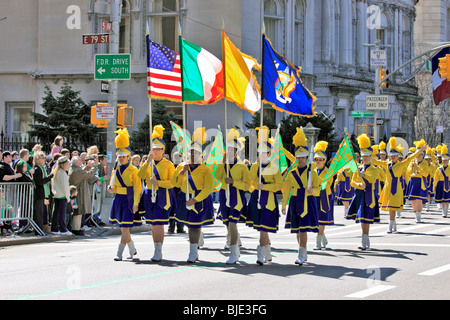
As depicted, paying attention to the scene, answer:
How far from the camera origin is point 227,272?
10516 millimetres

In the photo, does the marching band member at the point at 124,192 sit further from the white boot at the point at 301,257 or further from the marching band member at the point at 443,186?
the marching band member at the point at 443,186

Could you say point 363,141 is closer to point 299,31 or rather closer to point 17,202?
point 17,202

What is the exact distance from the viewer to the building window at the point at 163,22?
115ft

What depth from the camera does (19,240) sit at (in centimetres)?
1502

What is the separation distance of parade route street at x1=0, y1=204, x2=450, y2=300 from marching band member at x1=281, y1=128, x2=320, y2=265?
57 cm

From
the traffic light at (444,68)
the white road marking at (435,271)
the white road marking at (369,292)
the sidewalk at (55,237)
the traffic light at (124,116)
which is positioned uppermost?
the traffic light at (444,68)

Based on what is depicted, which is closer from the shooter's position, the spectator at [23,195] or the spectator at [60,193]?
the spectator at [23,195]

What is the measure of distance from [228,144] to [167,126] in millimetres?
18882

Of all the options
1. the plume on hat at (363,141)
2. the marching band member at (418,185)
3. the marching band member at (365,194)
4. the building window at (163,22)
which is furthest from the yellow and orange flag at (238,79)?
the building window at (163,22)

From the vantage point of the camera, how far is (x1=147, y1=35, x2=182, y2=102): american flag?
1395 centimetres

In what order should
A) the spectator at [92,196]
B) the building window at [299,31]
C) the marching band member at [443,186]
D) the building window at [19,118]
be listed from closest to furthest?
the spectator at [92,196] → the marching band member at [443,186] → the building window at [19,118] → the building window at [299,31]

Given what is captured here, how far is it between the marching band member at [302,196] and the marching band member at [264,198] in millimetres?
234

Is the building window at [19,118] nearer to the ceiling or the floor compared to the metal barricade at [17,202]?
nearer to the ceiling

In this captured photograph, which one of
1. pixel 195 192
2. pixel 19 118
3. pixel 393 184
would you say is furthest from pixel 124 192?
pixel 19 118
